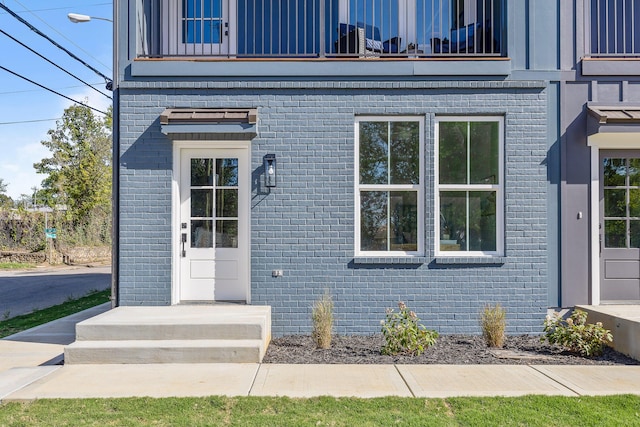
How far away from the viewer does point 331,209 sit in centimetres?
593

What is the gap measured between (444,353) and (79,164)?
19486mm

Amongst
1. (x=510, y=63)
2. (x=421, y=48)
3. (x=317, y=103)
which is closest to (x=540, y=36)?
(x=510, y=63)

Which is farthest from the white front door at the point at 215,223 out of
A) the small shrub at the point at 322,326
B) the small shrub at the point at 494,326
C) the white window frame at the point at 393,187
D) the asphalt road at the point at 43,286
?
the asphalt road at the point at 43,286

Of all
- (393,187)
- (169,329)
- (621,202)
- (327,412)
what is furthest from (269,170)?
(621,202)

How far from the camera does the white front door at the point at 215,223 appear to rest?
6172mm

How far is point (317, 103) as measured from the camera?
5.98 m

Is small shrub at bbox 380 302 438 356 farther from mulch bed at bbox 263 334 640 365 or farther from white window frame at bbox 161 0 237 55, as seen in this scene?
white window frame at bbox 161 0 237 55

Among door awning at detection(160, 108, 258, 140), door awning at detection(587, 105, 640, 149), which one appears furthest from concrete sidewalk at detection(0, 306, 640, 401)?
door awning at detection(587, 105, 640, 149)

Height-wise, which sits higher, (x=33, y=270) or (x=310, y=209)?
(x=310, y=209)

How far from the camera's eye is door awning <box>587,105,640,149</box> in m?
5.70

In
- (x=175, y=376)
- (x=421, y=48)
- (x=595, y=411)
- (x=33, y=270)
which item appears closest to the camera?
(x=595, y=411)

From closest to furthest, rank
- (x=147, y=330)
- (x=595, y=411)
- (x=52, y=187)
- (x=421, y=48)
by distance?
(x=595, y=411) < (x=147, y=330) < (x=421, y=48) < (x=52, y=187)

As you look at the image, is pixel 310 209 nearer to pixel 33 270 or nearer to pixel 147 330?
pixel 147 330

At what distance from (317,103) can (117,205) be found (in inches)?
121
